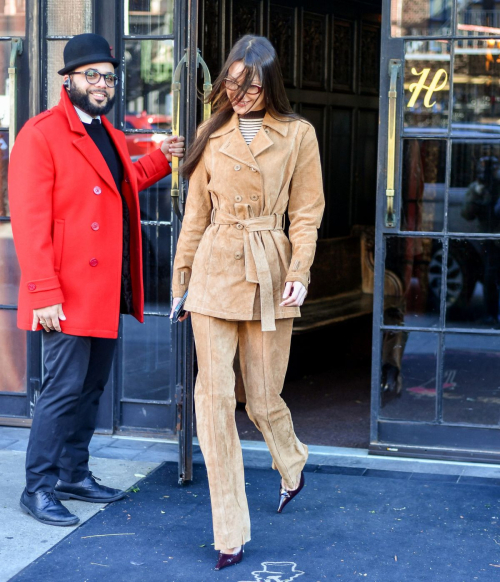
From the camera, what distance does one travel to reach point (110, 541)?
12.2 feet

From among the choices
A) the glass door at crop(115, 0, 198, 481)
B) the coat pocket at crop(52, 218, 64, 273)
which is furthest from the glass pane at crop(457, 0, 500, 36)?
the coat pocket at crop(52, 218, 64, 273)

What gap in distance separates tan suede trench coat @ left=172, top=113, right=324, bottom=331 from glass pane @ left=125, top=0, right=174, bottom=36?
60.1 inches

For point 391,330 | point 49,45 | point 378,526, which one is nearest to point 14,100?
point 49,45

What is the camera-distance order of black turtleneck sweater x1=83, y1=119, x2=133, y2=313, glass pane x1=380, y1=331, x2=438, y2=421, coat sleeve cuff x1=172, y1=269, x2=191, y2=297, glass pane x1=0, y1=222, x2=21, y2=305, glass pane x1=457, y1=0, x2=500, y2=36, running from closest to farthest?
coat sleeve cuff x1=172, y1=269, x2=191, y2=297
black turtleneck sweater x1=83, y1=119, x2=133, y2=313
glass pane x1=457, y1=0, x2=500, y2=36
glass pane x1=380, y1=331, x2=438, y2=421
glass pane x1=0, y1=222, x2=21, y2=305

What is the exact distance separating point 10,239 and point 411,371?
2282 millimetres

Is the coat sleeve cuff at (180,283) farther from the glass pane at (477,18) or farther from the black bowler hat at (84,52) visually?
the glass pane at (477,18)

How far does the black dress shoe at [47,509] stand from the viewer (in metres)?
3.89

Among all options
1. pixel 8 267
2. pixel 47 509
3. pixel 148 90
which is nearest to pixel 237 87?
pixel 148 90

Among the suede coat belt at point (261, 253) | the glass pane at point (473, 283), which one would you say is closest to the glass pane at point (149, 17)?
the suede coat belt at point (261, 253)

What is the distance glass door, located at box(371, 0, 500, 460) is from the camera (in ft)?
A: 15.1

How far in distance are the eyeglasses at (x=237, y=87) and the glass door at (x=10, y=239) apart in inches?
74.9

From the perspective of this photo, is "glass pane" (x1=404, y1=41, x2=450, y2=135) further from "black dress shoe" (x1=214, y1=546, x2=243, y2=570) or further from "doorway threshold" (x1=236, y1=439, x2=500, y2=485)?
"black dress shoe" (x1=214, y1=546, x2=243, y2=570)

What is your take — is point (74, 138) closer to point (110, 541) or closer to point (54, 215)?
point (54, 215)

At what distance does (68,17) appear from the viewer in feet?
16.4
